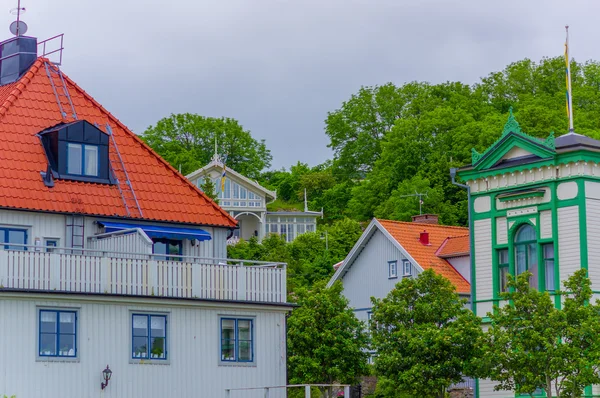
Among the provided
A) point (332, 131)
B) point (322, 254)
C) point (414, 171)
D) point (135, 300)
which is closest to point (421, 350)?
point (135, 300)

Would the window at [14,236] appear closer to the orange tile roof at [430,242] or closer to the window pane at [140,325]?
the window pane at [140,325]

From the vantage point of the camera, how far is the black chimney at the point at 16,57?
4156cm

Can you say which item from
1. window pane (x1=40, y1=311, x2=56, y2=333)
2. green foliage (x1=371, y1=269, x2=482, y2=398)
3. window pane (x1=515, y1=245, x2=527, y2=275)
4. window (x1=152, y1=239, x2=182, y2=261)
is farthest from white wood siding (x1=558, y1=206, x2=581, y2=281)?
window pane (x1=40, y1=311, x2=56, y2=333)

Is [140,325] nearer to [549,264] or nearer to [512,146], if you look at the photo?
[549,264]

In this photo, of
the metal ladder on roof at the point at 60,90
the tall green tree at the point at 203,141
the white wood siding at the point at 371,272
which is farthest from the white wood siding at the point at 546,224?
the tall green tree at the point at 203,141

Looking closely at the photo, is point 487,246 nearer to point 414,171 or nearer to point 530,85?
point 414,171

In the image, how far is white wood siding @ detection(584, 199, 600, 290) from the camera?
141 feet

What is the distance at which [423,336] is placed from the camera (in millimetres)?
43188

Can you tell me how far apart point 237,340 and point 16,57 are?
466 inches

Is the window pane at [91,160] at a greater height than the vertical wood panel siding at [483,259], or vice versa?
the window pane at [91,160]

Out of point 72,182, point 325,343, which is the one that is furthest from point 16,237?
point 325,343

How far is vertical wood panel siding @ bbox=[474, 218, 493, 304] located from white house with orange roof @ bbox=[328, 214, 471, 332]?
9.65 metres

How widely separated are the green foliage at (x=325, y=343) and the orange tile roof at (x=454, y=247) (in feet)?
40.6

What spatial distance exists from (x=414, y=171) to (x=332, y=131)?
1859cm
